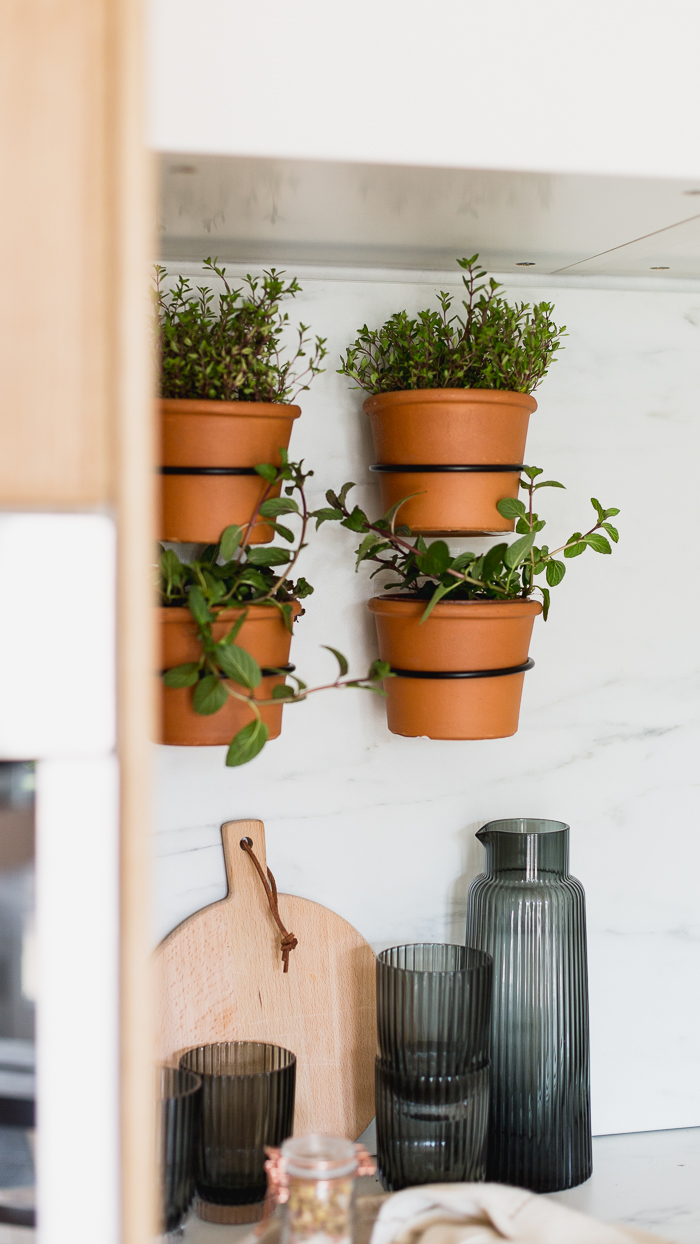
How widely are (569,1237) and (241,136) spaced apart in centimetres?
86

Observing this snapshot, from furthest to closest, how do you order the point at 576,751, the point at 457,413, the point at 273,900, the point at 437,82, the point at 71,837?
the point at 576,751 < the point at 273,900 < the point at 457,413 < the point at 437,82 < the point at 71,837

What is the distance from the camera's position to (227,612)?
91 centimetres

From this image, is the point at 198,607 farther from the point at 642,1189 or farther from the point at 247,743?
the point at 642,1189

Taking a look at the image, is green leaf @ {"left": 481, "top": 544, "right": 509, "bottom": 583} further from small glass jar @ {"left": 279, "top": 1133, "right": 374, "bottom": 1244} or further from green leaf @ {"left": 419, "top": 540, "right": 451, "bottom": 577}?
small glass jar @ {"left": 279, "top": 1133, "right": 374, "bottom": 1244}

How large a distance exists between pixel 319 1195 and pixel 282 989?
0.28 m

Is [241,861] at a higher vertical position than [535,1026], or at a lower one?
higher

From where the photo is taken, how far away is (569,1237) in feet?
2.79

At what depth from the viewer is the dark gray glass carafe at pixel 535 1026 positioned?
108 cm

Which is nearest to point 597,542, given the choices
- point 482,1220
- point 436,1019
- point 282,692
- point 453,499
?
point 453,499

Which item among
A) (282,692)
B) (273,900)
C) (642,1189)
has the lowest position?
(642,1189)

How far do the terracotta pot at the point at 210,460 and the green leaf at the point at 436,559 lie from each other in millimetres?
163

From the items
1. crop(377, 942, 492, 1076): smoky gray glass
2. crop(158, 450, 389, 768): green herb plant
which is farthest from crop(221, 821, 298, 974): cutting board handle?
crop(158, 450, 389, 768): green herb plant

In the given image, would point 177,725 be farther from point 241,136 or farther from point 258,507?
point 241,136

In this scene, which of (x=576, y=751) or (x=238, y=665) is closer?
(x=238, y=665)
